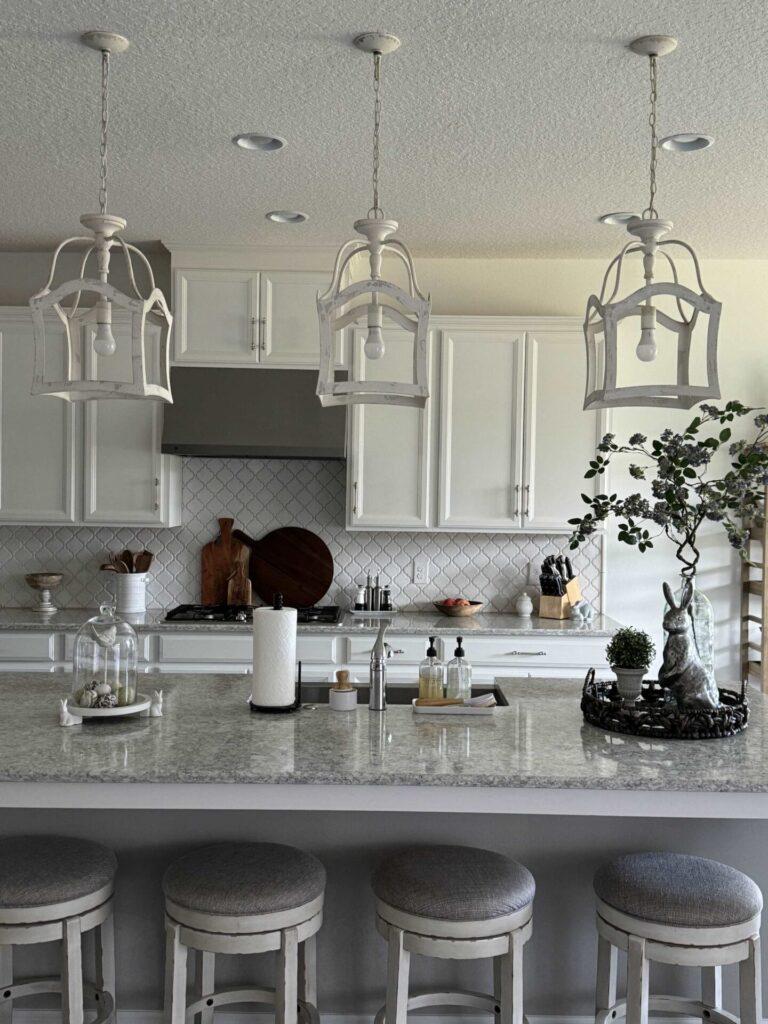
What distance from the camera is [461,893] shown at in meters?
2.12

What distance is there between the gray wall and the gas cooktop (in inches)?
73.7

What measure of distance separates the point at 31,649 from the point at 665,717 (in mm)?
2980

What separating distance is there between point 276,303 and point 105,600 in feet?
5.69

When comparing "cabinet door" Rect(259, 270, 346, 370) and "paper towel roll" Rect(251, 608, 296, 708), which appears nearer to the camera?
"paper towel roll" Rect(251, 608, 296, 708)

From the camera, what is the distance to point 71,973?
2.18m

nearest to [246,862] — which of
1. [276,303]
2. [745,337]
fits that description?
[276,303]

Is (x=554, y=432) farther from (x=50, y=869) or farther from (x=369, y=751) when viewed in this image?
(x=50, y=869)

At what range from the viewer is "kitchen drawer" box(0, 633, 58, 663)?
167 inches

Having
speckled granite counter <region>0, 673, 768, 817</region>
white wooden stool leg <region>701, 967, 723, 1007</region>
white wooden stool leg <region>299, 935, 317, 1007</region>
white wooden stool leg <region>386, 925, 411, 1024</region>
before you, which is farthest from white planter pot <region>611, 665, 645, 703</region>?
white wooden stool leg <region>299, 935, 317, 1007</region>

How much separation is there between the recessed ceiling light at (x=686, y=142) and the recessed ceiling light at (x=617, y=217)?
72 centimetres

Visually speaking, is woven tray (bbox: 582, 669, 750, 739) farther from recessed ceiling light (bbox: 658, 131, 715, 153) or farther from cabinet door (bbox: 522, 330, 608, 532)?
cabinet door (bbox: 522, 330, 608, 532)

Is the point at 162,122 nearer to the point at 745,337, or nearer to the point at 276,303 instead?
the point at 276,303

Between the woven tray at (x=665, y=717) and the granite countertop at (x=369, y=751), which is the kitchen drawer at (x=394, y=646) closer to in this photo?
the granite countertop at (x=369, y=751)

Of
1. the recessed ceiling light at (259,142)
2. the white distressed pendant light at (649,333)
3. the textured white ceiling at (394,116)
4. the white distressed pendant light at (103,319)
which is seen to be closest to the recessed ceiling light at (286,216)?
the textured white ceiling at (394,116)
